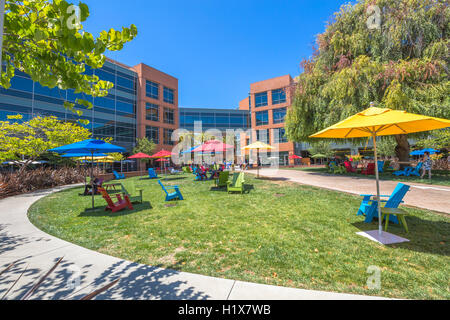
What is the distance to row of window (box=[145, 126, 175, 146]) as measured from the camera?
36994 mm

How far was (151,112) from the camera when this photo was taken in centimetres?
3800

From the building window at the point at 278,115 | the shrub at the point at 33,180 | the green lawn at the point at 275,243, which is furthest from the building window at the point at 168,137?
the green lawn at the point at 275,243

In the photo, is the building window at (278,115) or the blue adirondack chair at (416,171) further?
the building window at (278,115)

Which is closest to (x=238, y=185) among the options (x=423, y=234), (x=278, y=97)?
(x=423, y=234)

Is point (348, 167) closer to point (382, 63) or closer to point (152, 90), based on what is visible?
point (382, 63)

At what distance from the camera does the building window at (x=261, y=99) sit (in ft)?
144

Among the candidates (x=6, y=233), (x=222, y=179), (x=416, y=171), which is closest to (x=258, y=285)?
(x=6, y=233)

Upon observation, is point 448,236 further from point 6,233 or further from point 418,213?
point 6,233

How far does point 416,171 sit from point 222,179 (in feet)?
45.3

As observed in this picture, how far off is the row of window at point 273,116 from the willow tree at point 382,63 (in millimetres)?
25034

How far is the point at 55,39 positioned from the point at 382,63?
17924 mm

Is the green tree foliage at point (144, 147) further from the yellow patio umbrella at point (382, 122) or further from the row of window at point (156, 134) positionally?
the yellow patio umbrella at point (382, 122)

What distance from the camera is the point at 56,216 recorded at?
21.3 ft

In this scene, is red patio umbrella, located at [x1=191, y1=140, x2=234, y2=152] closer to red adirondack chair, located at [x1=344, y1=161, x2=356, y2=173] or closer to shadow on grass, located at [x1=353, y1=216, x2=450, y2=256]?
shadow on grass, located at [x1=353, y1=216, x2=450, y2=256]
